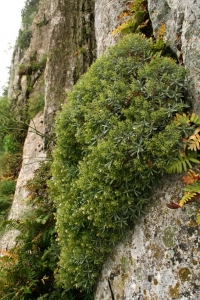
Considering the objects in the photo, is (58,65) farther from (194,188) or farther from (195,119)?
(194,188)

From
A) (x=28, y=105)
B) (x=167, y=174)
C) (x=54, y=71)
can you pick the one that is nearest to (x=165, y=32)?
(x=167, y=174)

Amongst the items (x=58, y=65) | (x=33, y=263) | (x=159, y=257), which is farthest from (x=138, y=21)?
(x=33, y=263)

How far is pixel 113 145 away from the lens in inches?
137

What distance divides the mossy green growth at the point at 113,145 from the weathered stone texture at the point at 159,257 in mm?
194

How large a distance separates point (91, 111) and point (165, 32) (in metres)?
2.00

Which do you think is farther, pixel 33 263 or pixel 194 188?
pixel 33 263

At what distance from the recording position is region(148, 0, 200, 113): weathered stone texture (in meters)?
3.61

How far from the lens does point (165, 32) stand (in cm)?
451

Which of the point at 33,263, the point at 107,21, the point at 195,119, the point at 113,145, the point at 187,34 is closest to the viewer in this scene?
the point at 195,119

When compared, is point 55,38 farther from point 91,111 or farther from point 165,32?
point 91,111

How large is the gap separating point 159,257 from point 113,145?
1600 millimetres

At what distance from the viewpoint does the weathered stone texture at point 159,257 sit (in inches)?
125

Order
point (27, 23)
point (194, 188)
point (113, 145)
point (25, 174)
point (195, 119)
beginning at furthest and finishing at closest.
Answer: point (27, 23) → point (25, 174) → point (113, 145) → point (195, 119) → point (194, 188)

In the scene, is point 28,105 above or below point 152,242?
above
